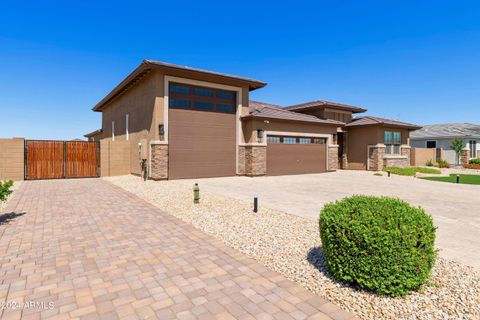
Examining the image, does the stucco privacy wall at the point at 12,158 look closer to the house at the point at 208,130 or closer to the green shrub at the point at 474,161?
the house at the point at 208,130

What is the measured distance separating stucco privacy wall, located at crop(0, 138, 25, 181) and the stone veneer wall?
27.5 ft

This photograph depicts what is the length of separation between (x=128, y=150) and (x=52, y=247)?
52.8 feet

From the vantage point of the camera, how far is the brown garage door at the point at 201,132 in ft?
55.2

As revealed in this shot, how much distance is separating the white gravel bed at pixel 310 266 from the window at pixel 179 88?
404 inches

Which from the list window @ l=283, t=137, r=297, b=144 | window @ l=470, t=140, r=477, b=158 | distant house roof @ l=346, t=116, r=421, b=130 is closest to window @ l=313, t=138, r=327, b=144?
window @ l=283, t=137, r=297, b=144

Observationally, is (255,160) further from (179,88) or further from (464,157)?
(464,157)

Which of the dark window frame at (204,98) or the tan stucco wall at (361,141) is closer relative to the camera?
the dark window frame at (204,98)

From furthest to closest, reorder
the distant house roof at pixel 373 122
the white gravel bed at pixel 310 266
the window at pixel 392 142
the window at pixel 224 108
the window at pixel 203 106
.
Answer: the window at pixel 392 142 < the distant house roof at pixel 373 122 < the window at pixel 224 108 < the window at pixel 203 106 < the white gravel bed at pixel 310 266

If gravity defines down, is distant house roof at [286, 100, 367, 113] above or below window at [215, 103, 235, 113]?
above

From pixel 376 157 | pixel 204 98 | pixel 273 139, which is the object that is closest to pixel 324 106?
pixel 376 157

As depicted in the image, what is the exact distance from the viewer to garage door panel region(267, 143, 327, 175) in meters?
20.5

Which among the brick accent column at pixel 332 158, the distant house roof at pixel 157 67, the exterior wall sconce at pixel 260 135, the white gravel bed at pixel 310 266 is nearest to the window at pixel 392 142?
the brick accent column at pixel 332 158

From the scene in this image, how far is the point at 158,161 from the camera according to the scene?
1617 centimetres

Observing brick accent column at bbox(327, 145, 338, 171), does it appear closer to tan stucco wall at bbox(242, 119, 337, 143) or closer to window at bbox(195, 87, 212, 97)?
tan stucco wall at bbox(242, 119, 337, 143)
